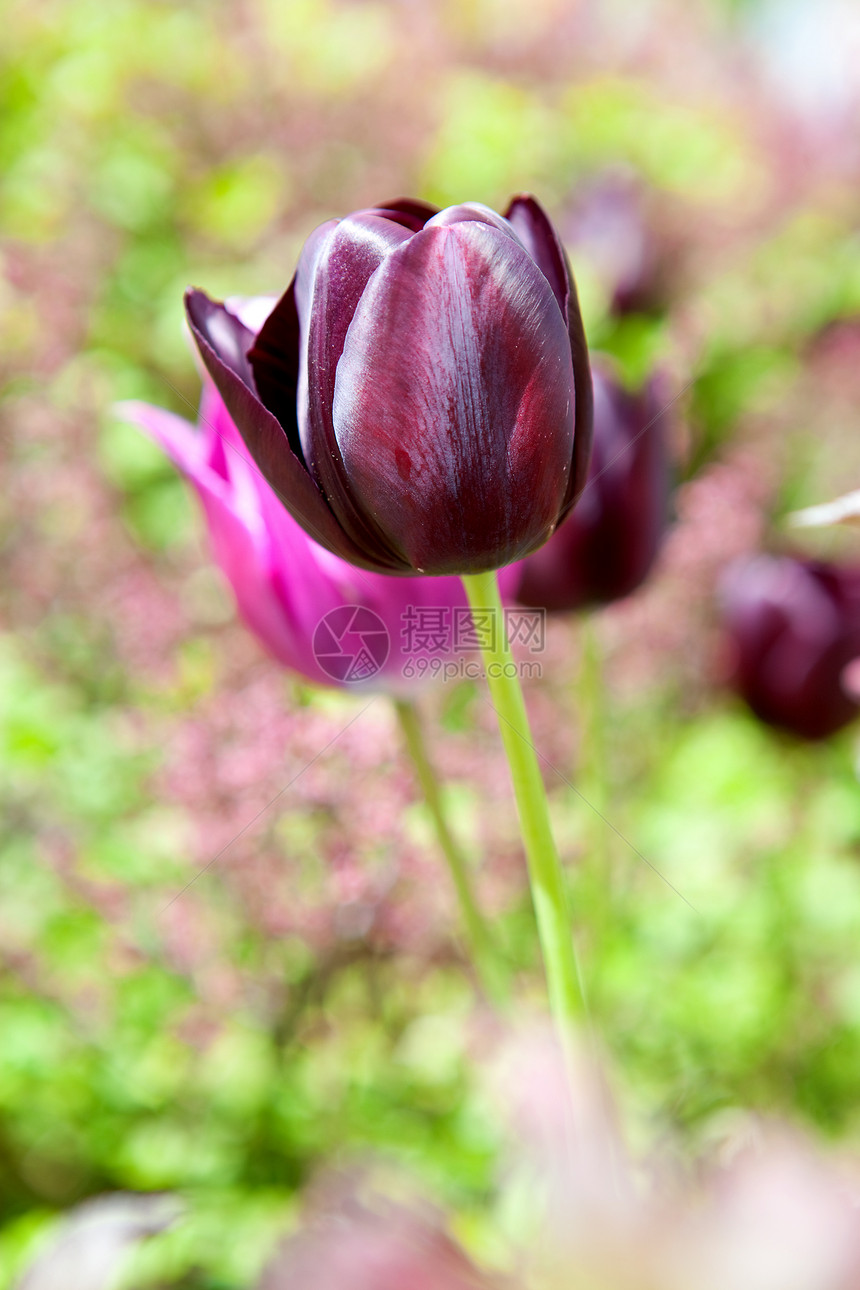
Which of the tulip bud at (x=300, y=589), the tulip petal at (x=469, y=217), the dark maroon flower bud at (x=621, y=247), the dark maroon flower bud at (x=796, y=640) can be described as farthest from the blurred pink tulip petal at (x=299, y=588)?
the dark maroon flower bud at (x=621, y=247)

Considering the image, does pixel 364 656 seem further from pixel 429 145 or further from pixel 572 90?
pixel 572 90

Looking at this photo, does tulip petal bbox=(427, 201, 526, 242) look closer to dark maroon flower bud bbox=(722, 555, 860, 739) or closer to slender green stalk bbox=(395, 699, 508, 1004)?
slender green stalk bbox=(395, 699, 508, 1004)

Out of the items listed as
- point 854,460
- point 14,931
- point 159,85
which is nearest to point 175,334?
point 159,85

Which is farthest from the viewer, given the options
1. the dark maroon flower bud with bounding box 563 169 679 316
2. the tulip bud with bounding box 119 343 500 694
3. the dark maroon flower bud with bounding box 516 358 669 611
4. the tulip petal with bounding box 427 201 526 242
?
the dark maroon flower bud with bounding box 563 169 679 316

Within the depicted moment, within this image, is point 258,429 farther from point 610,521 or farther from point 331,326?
point 610,521

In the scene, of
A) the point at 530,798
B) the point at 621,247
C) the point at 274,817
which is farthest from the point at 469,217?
the point at 621,247

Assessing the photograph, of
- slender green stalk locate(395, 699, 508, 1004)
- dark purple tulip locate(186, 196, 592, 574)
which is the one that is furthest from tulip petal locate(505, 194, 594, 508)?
slender green stalk locate(395, 699, 508, 1004)

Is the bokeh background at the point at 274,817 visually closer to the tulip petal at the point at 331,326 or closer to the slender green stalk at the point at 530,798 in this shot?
the slender green stalk at the point at 530,798
